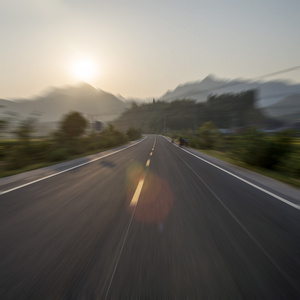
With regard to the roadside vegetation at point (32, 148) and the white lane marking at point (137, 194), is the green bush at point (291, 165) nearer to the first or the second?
the white lane marking at point (137, 194)

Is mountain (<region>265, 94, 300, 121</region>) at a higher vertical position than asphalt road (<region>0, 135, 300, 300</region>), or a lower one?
higher

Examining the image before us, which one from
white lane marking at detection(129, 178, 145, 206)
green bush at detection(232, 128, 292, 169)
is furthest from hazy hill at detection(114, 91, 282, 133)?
white lane marking at detection(129, 178, 145, 206)

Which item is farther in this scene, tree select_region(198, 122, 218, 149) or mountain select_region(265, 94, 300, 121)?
mountain select_region(265, 94, 300, 121)

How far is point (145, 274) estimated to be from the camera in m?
2.04

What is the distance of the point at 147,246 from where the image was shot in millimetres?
2602

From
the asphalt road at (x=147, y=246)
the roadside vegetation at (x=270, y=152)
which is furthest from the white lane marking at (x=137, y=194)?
the roadside vegetation at (x=270, y=152)

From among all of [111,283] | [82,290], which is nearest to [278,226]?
[111,283]

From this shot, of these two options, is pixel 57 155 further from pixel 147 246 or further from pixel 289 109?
pixel 289 109

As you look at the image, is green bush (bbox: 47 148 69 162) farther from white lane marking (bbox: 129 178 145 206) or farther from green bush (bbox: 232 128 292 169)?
green bush (bbox: 232 128 292 169)

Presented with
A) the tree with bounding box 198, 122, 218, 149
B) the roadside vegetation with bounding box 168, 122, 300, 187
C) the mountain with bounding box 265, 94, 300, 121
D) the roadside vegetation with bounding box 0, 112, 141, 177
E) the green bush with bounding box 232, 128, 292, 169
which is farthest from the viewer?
the mountain with bounding box 265, 94, 300, 121

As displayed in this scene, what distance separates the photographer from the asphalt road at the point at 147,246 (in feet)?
6.12

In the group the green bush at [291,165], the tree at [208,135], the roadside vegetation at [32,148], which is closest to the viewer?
the green bush at [291,165]

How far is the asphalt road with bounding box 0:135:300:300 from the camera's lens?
6.12 ft

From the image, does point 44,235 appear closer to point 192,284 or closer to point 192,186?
point 192,284
